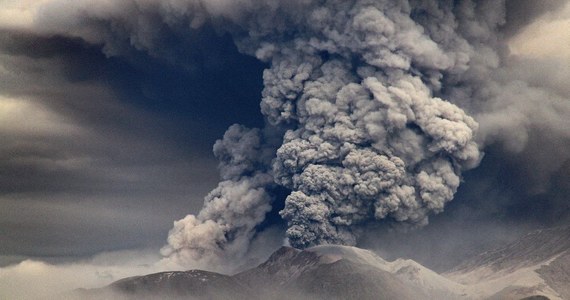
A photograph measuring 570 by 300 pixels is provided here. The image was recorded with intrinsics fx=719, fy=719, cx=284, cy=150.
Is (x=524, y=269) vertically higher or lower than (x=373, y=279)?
lower

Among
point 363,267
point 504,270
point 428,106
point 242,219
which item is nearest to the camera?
point 428,106

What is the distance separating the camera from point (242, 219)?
51.7 m

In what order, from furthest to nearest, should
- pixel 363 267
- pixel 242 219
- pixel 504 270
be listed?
pixel 504 270, pixel 363 267, pixel 242 219

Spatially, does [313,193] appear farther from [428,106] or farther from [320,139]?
[428,106]

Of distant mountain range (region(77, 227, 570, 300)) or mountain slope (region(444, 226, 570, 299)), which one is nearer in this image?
distant mountain range (region(77, 227, 570, 300))

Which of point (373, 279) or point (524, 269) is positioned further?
point (524, 269)

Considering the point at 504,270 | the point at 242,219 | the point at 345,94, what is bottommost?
the point at 504,270

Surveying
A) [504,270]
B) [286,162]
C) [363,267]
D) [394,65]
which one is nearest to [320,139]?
[286,162]

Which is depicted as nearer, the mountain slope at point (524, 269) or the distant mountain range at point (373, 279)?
the distant mountain range at point (373, 279)

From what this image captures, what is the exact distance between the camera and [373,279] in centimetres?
6088

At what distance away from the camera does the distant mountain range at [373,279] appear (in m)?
59.8

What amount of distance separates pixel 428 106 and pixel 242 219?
51.8 feet

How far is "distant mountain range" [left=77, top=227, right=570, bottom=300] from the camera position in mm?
59781

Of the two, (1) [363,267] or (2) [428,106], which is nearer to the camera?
(2) [428,106]
